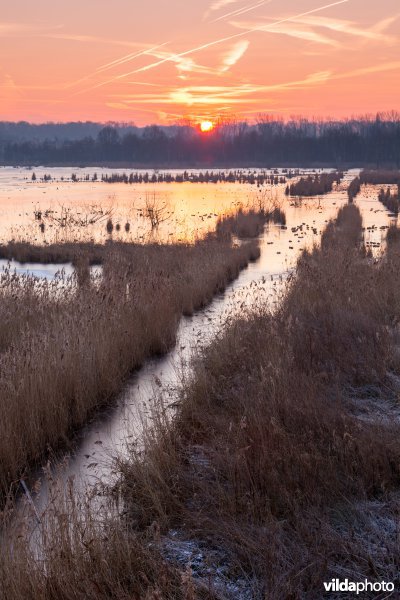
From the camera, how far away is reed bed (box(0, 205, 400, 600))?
3.42m

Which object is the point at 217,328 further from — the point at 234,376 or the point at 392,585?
the point at 392,585

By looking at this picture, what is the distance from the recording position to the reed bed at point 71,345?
6113 millimetres

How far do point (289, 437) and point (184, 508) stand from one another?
103cm

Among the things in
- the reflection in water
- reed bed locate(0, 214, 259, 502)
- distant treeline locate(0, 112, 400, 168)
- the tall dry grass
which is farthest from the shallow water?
distant treeline locate(0, 112, 400, 168)

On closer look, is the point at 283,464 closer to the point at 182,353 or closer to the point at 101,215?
the point at 182,353

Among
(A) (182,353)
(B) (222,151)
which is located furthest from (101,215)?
(B) (222,151)

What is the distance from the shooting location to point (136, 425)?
6.95 metres

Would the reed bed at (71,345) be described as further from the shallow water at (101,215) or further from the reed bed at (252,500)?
the shallow water at (101,215)

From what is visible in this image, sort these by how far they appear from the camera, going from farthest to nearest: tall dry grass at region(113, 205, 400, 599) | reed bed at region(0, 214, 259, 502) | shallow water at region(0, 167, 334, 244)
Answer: shallow water at region(0, 167, 334, 244)
reed bed at region(0, 214, 259, 502)
tall dry grass at region(113, 205, 400, 599)

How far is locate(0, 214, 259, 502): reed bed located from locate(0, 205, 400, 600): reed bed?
45.1 inches

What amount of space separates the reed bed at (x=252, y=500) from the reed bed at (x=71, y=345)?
1.15 meters

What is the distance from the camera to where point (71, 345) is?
24.7 feet

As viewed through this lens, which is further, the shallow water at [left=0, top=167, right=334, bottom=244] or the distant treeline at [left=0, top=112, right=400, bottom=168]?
the distant treeline at [left=0, top=112, right=400, bottom=168]

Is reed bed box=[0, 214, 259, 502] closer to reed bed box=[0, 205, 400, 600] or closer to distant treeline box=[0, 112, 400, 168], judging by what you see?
reed bed box=[0, 205, 400, 600]
